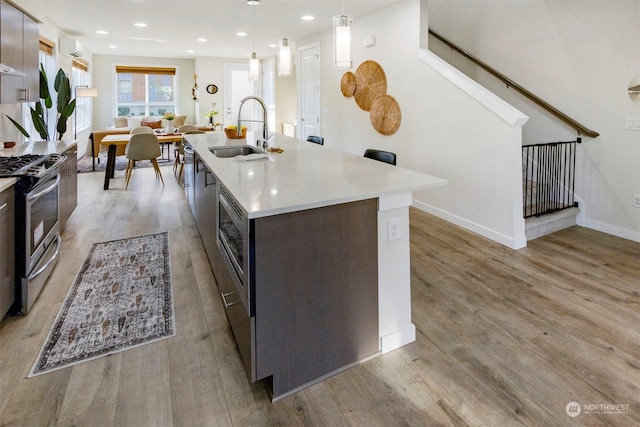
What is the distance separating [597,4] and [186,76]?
10.6 m

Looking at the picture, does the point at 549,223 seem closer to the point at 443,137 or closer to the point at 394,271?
the point at 443,137

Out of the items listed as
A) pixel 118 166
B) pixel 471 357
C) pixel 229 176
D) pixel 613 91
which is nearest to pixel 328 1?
pixel 613 91

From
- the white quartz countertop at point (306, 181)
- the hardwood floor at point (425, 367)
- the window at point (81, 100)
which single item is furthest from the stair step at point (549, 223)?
the window at point (81, 100)

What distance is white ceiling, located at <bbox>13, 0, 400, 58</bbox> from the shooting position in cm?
482

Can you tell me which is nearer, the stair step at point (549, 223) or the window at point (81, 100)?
the stair step at point (549, 223)

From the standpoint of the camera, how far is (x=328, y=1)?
454 centimetres

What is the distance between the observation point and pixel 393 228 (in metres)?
1.85

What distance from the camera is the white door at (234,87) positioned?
36.3 feet

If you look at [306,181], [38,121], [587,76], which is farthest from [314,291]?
[38,121]

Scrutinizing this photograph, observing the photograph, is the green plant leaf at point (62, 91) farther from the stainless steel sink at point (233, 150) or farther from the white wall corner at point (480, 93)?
the white wall corner at point (480, 93)

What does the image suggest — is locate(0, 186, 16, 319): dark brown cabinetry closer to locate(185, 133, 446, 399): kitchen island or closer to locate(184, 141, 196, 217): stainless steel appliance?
locate(185, 133, 446, 399): kitchen island

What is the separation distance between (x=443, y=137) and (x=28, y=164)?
3.64 m

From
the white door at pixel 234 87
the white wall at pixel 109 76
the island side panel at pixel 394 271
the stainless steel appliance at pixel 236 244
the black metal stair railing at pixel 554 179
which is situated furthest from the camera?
the white door at pixel 234 87

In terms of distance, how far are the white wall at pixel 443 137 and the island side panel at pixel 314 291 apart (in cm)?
217
